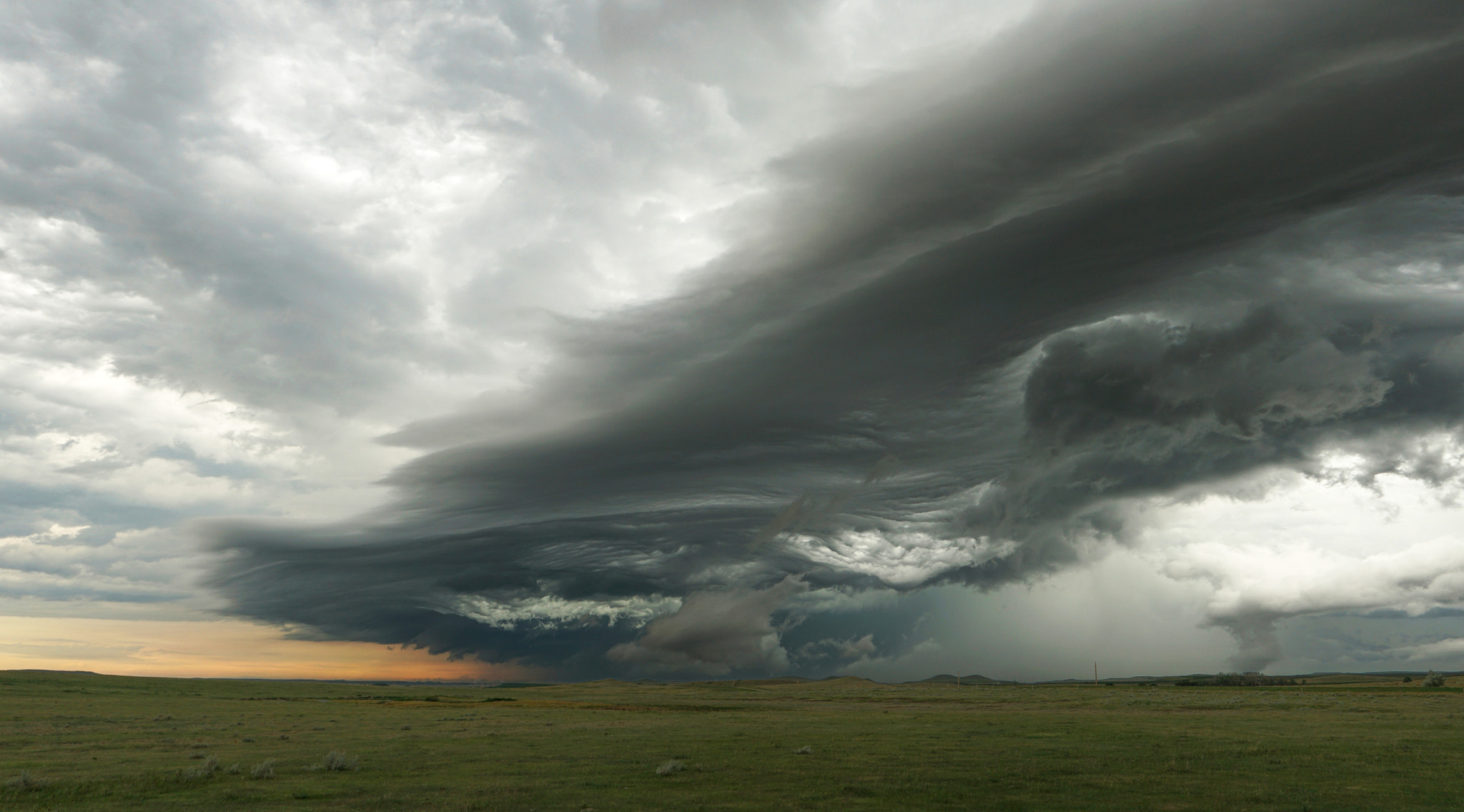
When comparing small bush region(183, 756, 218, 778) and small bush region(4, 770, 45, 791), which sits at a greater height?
small bush region(4, 770, 45, 791)

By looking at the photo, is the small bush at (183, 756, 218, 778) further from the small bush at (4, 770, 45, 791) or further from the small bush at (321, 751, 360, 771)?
the small bush at (4, 770, 45, 791)

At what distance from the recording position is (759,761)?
139 feet

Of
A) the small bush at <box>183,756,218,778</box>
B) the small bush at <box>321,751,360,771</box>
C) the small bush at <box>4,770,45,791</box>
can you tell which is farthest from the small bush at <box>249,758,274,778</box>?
the small bush at <box>4,770,45,791</box>

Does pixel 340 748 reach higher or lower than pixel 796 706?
higher

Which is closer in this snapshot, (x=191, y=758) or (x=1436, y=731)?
(x=191, y=758)

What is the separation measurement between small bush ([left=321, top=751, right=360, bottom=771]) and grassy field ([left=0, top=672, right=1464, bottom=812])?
21cm

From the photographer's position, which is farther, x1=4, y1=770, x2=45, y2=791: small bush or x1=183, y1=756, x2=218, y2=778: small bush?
x1=183, y1=756, x2=218, y2=778: small bush

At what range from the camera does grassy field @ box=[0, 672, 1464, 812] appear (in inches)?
1198

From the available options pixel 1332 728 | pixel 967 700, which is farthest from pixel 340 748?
pixel 967 700

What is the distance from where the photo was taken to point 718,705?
400 feet

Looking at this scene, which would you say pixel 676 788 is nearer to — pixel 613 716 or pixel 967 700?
pixel 613 716

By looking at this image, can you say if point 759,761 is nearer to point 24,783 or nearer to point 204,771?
point 204,771

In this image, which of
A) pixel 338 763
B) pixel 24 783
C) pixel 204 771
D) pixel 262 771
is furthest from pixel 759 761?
pixel 24 783

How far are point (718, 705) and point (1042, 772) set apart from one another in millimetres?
91671
